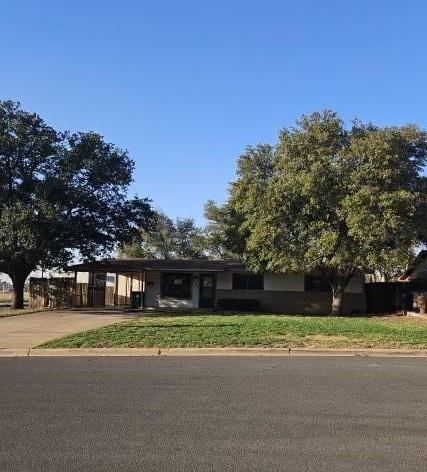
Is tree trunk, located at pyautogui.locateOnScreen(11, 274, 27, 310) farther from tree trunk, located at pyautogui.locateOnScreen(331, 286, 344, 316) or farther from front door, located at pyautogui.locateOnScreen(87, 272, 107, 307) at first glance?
tree trunk, located at pyautogui.locateOnScreen(331, 286, 344, 316)

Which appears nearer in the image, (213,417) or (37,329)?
(213,417)

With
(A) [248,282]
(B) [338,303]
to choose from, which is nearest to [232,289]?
(A) [248,282]

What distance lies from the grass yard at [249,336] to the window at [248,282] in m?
14.2

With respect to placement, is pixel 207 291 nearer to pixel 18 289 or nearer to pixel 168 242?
pixel 18 289

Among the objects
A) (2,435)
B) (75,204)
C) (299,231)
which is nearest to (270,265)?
(299,231)

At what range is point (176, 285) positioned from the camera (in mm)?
34406

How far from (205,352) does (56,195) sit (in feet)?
53.7

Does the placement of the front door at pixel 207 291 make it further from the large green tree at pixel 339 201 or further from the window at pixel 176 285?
the large green tree at pixel 339 201

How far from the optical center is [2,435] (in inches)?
260

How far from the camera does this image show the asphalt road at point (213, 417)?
5.77 metres

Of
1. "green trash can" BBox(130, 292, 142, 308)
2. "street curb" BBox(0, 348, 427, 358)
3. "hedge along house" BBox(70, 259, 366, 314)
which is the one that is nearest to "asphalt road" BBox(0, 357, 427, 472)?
"street curb" BBox(0, 348, 427, 358)

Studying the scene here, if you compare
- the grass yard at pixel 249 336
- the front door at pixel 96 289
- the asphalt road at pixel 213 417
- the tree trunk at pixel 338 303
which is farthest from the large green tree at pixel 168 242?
the asphalt road at pixel 213 417

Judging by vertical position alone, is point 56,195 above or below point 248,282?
above

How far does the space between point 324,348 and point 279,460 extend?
8.83 meters
